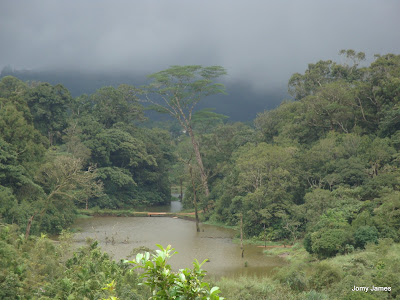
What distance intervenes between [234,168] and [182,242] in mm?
6553

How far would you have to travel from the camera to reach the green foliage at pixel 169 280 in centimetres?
335

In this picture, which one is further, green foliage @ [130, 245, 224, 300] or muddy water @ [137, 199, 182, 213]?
muddy water @ [137, 199, 182, 213]

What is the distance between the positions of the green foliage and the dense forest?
21.4 feet

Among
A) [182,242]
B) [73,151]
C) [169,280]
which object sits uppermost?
[73,151]

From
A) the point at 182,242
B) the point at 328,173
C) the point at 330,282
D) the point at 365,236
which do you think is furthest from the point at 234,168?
the point at 330,282

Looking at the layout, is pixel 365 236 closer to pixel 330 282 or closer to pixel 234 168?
pixel 330 282

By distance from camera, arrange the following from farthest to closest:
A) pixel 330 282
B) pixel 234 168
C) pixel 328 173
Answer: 1. pixel 234 168
2. pixel 328 173
3. pixel 330 282

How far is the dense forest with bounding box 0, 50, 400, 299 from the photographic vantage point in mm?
13328

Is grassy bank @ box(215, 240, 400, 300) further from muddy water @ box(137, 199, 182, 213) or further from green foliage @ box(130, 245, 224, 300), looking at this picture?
muddy water @ box(137, 199, 182, 213)

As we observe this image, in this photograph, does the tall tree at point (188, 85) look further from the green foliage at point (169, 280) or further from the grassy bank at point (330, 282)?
the green foliage at point (169, 280)

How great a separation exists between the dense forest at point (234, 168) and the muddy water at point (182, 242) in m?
1.56

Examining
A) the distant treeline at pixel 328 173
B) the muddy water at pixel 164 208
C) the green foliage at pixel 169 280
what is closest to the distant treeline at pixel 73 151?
the muddy water at pixel 164 208

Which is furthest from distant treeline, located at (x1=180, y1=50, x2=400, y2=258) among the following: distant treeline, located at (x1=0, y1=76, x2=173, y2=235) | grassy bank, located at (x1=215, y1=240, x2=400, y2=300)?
distant treeline, located at (x1=0, y1=76, x2=173, y2=235)

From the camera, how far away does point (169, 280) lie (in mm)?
3447
